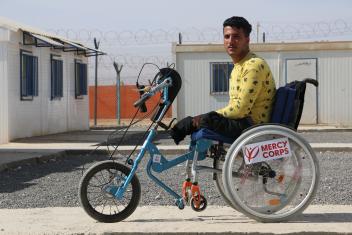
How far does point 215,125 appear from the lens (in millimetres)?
6305

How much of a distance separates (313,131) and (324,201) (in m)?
13.9

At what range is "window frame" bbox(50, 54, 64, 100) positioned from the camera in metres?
21.4

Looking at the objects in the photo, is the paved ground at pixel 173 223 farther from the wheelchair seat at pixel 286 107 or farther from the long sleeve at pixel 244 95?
the long sleeve at pixel 244 95

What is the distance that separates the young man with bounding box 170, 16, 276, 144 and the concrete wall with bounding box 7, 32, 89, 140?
471 inches

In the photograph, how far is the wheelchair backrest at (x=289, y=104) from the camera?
21.0ft

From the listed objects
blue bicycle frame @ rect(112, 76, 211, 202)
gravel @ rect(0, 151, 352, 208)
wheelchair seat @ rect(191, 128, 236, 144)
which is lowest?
gravel @ rect(0, 151, 352, 208)

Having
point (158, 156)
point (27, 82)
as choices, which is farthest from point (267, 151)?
point (27, 82)

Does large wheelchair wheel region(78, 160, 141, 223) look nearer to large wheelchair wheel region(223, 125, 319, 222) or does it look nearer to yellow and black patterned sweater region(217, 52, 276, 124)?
large wheelchair wheel region(223, 125, 319, 222)

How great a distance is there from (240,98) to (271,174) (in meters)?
0.70

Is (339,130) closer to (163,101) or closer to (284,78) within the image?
(284,78)

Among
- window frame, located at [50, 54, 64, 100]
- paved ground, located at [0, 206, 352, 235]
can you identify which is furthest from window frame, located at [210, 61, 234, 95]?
paved ground, located at [0, 206, 352, 235]

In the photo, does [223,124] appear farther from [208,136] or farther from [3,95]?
[3,95]

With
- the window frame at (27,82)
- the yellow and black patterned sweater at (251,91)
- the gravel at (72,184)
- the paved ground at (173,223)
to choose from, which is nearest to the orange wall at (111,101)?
the window frame at (27,82)

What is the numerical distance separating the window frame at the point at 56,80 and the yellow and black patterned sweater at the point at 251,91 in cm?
1528
